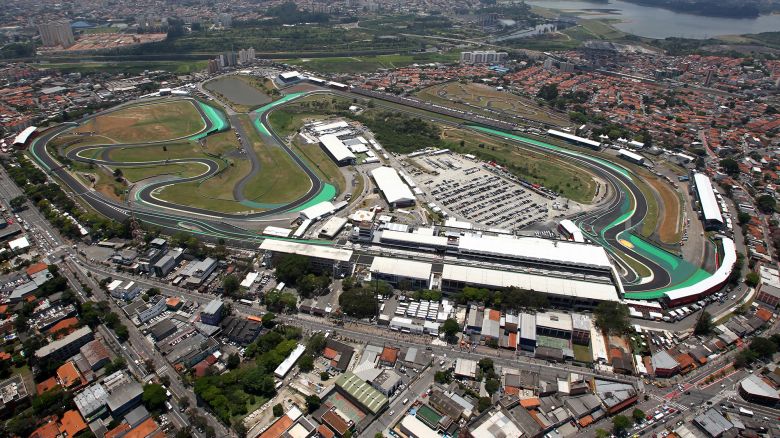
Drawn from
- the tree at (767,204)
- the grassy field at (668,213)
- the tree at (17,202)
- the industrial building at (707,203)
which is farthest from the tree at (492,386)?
the tree at (17,202)

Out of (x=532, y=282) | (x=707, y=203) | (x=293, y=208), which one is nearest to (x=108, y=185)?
(x=293, y=208)

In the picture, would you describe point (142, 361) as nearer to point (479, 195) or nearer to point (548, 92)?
point (479, 195)

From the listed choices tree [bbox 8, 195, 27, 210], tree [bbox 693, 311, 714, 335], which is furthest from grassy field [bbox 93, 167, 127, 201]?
tree [bbox 693, 311, 714, 335]

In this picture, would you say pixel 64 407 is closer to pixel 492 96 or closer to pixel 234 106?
pixel 234 106

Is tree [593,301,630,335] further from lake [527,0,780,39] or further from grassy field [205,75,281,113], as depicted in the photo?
lake [527,0,780,39]

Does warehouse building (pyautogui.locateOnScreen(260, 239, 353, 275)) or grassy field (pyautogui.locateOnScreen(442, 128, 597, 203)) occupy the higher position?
grassy field (pyautogui.locateOnScreen(442, 128, 597, 203))

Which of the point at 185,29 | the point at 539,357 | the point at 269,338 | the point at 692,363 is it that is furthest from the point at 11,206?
the point at 185,29
